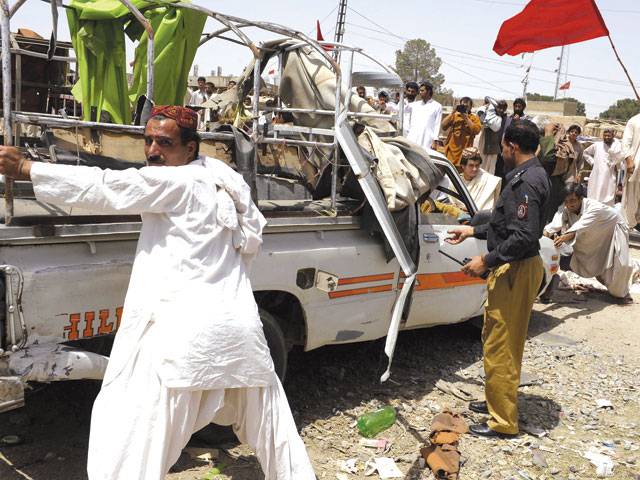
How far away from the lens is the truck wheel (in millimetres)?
3667

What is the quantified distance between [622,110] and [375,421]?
164 ft

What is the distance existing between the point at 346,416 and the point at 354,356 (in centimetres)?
99

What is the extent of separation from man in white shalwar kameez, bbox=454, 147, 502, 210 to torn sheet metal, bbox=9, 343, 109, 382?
4.08m

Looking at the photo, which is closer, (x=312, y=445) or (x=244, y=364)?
(x=244, y=364)

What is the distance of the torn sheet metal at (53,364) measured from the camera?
8.86ft

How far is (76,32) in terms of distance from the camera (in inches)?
143

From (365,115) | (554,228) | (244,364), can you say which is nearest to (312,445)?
(244,364)

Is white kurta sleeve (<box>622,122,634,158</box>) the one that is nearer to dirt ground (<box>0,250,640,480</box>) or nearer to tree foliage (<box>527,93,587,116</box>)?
dirt ground (<box>0,250,640,480</box>)

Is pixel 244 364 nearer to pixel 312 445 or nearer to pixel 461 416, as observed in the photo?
pixel 312 445

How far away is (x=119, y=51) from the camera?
3.74 metres

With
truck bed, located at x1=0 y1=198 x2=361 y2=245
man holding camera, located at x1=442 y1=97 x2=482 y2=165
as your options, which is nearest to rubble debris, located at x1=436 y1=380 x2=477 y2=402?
truck bed, located at x1=0 y1=198 x2=361 y2=245

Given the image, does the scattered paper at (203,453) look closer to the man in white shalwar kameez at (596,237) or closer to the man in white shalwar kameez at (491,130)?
the man in white shalwar kameez at (596,237)

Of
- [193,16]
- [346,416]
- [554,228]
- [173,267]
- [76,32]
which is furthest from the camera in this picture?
[554,228]

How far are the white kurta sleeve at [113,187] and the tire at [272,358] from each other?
1.32 metres
